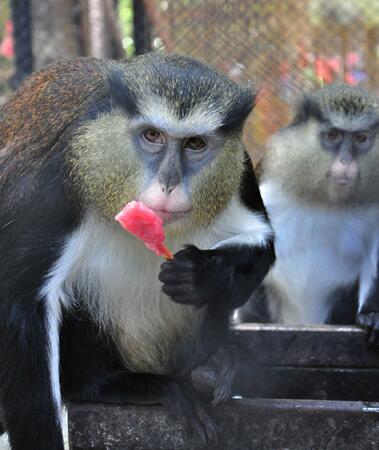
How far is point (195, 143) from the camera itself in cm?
322

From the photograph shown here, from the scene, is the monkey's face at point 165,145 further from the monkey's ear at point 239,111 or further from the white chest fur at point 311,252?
the white chest fur at point 311,252

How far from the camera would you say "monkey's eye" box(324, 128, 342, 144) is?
18.0ft

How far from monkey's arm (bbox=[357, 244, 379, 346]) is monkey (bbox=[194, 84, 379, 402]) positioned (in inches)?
0.5

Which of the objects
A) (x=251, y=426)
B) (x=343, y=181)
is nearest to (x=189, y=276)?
A: (x=251, y=426)

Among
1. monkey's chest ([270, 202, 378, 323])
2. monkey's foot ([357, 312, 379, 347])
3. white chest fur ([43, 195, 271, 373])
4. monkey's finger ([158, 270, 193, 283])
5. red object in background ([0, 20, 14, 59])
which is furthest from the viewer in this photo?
red object in background ([0, 20, 14, 59])

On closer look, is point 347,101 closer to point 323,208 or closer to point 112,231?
point 323,208

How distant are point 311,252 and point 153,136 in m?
2.56

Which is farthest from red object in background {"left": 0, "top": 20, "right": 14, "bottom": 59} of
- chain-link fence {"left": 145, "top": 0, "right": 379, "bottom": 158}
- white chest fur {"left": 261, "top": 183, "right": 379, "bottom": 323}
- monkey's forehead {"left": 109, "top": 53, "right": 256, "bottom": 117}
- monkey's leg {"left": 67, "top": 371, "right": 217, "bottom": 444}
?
monkey's leg {"left": 67, "top": 371, "right": 217, "bottom": 444}

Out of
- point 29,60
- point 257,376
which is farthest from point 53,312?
point 29,60

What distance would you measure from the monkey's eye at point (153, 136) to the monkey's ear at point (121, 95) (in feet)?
0.26

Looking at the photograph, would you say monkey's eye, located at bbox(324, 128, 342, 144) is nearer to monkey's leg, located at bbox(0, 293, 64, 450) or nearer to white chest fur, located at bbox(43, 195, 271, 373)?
white chest fur, located at bbox(43, 195, 271, 373)

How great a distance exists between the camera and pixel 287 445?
333cm

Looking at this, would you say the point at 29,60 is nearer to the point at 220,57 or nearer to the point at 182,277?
the point at 220,57

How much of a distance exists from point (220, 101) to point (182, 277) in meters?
0.65
